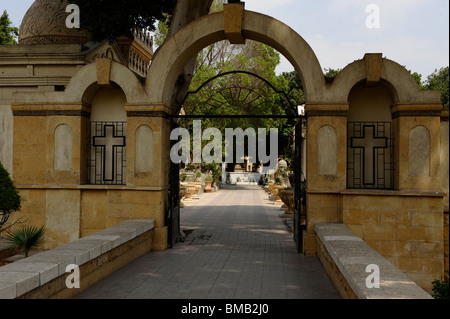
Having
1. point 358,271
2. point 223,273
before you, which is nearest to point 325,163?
point 223,273

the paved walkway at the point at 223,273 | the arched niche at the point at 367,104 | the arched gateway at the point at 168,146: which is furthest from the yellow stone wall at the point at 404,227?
the arched niche at the point at 367,104

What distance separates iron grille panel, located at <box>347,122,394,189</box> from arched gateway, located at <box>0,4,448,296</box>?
0.07 feet

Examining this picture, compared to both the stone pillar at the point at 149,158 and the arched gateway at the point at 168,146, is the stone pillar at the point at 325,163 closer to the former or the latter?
the arched gateway at the point at 168,146

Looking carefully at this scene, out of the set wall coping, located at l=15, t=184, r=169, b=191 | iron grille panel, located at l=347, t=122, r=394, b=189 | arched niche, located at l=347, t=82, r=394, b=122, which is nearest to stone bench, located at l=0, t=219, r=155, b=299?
wall coping, located at l=15, t=184, r=169, b=191

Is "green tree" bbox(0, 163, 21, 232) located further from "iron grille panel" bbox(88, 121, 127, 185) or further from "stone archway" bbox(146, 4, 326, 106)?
"stone archway" bbox(146, 4, 326, 106)

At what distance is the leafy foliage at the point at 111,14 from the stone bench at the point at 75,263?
17.9 feet

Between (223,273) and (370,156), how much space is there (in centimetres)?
450

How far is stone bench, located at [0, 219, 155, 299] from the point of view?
14.0 feet

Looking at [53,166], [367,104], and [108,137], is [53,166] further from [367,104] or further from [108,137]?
[367,104]

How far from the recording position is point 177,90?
11039 millimetres

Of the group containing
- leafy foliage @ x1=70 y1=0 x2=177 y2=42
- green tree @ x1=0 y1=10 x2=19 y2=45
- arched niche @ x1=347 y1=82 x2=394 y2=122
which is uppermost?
green tree @ x1=0 y1=10 x2=19 y2=45

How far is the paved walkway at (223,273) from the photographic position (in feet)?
18.8
